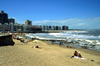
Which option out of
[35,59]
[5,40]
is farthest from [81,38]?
[35,59]

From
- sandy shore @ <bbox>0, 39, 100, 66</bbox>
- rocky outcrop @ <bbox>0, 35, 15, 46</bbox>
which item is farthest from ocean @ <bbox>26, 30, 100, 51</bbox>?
rocky outcrop @ <bbox>0, 35, 15, 46</bbox>

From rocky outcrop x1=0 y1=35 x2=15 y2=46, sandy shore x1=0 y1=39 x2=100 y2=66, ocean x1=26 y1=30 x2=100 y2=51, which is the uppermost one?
rocky outcrop x1=0 y1=35 x2=15 y2=46

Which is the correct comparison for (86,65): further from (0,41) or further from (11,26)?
(11,26)

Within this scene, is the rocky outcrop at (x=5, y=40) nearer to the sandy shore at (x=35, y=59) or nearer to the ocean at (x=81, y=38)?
the sandy shore at (x=35, y=59)

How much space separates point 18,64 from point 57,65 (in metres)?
2.75

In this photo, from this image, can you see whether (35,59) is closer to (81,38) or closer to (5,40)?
(5,40)

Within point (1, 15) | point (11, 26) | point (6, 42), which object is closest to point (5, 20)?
point (1, 15)

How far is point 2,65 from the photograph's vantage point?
548cm

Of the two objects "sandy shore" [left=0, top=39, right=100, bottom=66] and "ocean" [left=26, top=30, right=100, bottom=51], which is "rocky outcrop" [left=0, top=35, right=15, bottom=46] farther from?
"ocean" [left=26, top=30, right=100, bottom=51]

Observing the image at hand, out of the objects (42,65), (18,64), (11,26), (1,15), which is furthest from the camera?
(1,15)

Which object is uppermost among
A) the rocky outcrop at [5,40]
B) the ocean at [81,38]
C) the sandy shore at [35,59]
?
the rocky outcrop at [5,40]

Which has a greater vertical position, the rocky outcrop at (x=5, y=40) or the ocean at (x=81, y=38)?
the rocky outcrop at (x=5, y=40)

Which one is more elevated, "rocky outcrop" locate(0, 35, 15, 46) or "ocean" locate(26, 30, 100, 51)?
"rocky outcrop" locate(0, 35, 15, 46)

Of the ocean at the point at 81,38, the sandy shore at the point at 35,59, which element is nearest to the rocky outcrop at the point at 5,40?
the sandy shore at the point at 35,59
